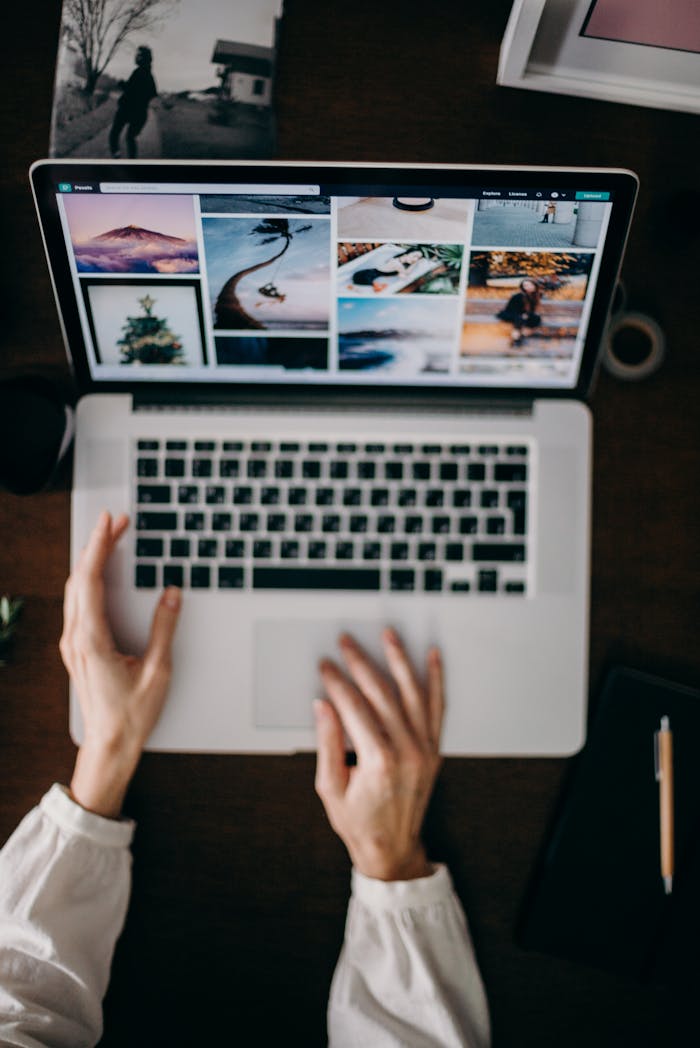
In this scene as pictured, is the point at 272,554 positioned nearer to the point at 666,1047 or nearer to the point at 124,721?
the point at 124,721

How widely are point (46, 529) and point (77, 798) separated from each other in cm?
29

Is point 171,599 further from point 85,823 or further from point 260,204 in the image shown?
point 260,204

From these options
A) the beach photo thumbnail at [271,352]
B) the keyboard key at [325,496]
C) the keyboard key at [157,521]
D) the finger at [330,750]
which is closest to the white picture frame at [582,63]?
the beach photo thumbnail at [271,352]

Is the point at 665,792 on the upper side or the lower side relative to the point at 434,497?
lower

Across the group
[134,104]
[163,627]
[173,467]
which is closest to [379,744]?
[163,627]

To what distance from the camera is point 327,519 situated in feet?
2.76

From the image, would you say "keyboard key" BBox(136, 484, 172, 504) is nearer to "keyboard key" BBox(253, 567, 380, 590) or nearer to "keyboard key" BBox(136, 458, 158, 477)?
"keyboard key" BBox(136, 458, 158, 477)

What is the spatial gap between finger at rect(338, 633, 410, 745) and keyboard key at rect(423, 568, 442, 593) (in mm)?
96

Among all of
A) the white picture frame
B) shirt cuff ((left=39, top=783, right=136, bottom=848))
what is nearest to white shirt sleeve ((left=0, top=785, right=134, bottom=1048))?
shirt cuff ((left=39, top=783, right=136, bottom=848))

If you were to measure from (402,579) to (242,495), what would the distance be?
0.19 metres

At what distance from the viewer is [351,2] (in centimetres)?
89

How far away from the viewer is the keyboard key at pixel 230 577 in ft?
2.75

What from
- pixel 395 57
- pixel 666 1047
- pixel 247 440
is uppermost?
pixel 395 57

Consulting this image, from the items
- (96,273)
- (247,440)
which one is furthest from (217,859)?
(96,273)
